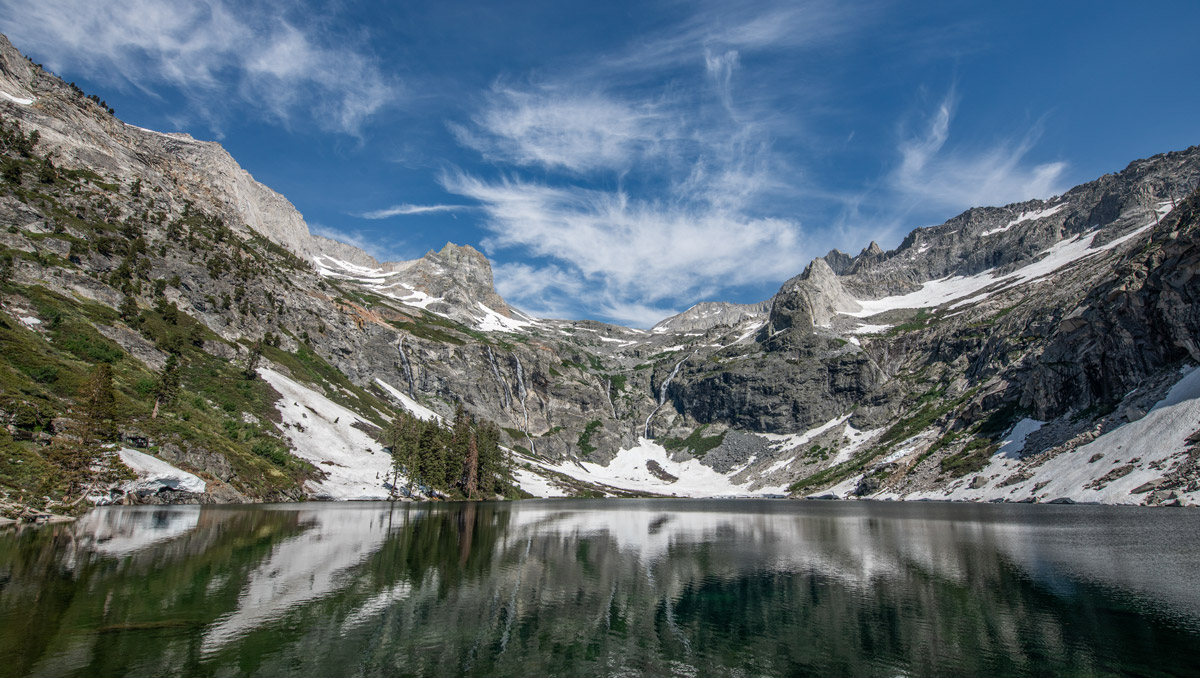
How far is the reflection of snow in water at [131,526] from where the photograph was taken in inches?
1272

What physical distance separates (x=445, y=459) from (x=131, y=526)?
70.0 metres

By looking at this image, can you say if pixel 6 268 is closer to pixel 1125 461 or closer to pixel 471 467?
pixel 471 467

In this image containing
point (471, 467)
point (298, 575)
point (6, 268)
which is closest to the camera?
point (298, 575)

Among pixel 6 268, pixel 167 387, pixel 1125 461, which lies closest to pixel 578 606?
pixel 167 387

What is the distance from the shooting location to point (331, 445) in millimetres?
106062

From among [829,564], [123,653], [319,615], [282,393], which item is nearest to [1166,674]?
[829,564]

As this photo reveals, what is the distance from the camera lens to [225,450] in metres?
75.6

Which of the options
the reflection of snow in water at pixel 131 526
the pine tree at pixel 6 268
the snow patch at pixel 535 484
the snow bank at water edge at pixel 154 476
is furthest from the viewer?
the snow patch at pixel 535 484

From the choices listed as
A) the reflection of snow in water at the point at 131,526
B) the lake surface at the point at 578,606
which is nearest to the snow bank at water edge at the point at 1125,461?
the lake surface at the point at 578,606

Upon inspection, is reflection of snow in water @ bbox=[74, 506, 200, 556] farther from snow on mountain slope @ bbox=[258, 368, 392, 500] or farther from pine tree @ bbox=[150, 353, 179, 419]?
snow on mountain slope @ bbox=[258, 368, 392, 500]

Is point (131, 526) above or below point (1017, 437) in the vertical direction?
below

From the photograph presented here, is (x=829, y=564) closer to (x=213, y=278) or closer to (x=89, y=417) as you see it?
(x=89, y=417)

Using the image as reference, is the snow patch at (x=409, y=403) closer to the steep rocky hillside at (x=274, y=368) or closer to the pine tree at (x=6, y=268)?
the steep rocky hillside at (x=274, y=368)

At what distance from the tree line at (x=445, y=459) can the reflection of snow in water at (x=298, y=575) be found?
55.7m
